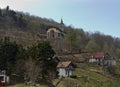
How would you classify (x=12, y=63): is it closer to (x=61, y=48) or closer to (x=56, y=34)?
(x=61, y=48)

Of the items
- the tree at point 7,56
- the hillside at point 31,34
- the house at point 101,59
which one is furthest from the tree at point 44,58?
A: the house at point 101,59

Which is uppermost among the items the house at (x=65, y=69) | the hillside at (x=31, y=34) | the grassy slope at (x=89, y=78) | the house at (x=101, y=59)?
the hillside at (x=31, y=34)

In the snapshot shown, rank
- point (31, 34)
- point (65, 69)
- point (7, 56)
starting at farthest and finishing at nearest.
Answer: point (31, 34) < point (65, 69) < point (7, 56)

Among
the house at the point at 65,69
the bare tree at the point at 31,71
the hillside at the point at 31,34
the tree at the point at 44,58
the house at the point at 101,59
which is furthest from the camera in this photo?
the hillside at the point at 31,34

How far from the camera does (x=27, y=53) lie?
61.2 m

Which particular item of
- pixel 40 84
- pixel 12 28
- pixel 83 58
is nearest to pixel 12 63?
pixel 40 84

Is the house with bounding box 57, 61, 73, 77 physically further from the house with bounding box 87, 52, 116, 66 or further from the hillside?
the house with bounding box 87, 52, 116, 66

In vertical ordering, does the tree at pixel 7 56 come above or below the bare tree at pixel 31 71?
above

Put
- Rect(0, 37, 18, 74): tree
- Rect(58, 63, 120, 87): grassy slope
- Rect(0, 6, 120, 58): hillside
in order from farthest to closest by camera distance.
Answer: Rect(0, 6, 120, 58): hillside < Rect(58, 63, 120, 87): grassy slope < Rect(0, 37, 18, 74): tree

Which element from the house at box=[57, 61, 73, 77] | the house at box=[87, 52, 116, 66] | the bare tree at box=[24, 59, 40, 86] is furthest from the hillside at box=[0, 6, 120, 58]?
the bare tree at box=[24, 59, 40, 86]

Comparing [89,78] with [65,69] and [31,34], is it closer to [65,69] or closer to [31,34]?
[65,69]

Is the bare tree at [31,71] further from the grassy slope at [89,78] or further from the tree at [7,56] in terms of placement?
the grassy slope at [89,78]

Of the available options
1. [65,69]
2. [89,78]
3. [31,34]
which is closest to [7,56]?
[65,69]

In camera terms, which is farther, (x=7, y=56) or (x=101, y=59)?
(x=101, y=59)
